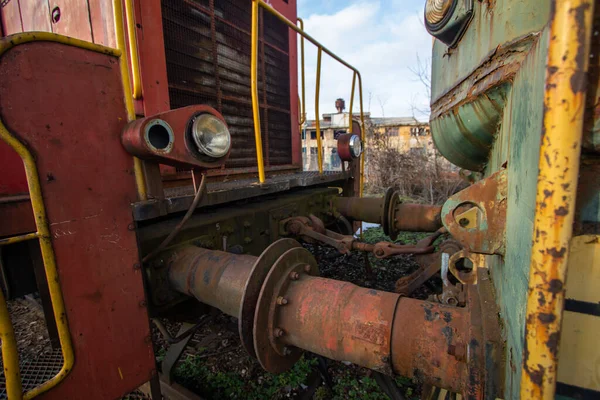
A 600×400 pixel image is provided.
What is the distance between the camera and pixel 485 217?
967 mm

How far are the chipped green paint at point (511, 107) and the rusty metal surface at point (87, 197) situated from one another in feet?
4.57

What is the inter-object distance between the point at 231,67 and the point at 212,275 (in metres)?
1.88

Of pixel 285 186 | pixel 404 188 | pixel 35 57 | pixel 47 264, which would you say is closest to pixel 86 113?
pixel 35 57

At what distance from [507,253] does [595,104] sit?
0.48m

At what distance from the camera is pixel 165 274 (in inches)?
64.4

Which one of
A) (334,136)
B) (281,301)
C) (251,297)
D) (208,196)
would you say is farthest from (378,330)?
(334,136)

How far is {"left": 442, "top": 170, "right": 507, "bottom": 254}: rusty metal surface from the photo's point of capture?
0.94 metres

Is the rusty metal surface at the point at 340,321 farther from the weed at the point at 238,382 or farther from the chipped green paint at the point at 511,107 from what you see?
the weed at the point at 238,382

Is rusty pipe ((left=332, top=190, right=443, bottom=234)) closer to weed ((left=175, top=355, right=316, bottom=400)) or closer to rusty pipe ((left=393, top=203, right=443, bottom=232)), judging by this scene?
rusty pipe ((left=393, top=203, right=443, bottom=232))

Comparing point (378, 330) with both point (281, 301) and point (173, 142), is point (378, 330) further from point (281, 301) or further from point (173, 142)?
point (173, 142)

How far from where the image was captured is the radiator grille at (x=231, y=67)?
2186 millimetres

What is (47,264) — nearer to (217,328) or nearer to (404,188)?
(217,328)

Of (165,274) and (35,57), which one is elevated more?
(35,57)

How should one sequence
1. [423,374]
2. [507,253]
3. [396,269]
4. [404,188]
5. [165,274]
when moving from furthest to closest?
1. [404,188]
2. [396,269]
3. [165,274]
4. [423,374]
5. [507,253]
